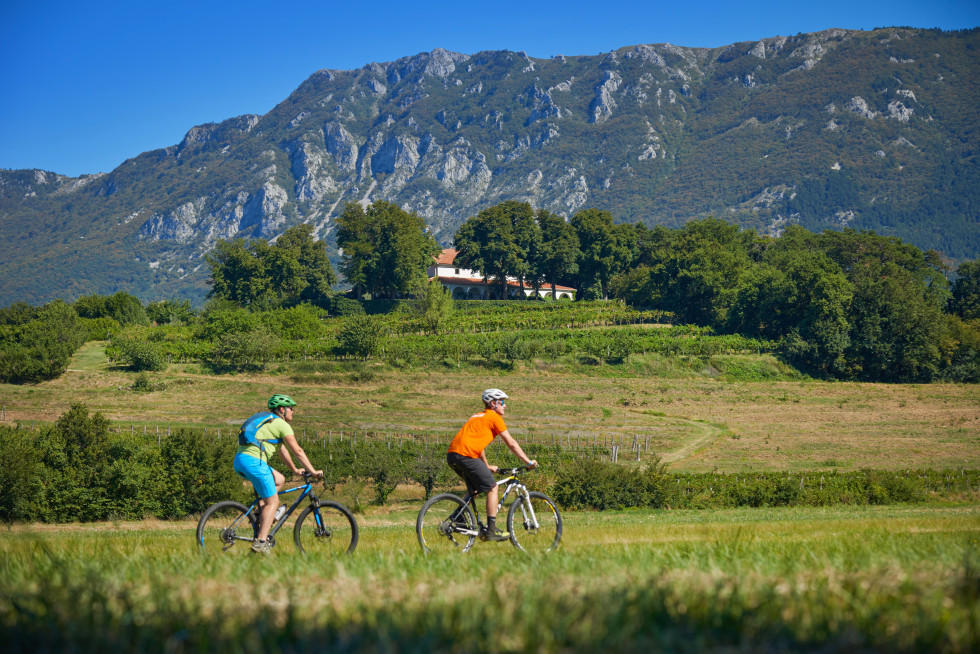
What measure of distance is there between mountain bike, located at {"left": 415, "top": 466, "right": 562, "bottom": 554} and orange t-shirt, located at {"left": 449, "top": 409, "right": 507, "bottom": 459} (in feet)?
1.66

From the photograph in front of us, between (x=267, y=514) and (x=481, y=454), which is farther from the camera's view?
(x=481, y=454)

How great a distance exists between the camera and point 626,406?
5272 centimetres

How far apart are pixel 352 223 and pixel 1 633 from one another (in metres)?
94.7

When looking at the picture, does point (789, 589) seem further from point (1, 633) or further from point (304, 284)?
point (304, 284)

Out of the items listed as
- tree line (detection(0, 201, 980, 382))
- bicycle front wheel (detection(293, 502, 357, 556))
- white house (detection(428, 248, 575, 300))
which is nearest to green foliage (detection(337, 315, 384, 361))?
tree line (detection(0, 201, 980, 382))

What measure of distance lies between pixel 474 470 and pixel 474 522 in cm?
81

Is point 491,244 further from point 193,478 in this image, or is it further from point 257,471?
point 257,471

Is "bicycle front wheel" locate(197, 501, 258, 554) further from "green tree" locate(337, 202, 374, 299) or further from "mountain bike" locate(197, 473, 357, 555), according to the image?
"green tree" locate(337, 202, 374, 299)

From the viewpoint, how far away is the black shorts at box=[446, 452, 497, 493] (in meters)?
9.37

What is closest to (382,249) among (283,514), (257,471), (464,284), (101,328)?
(464,284)

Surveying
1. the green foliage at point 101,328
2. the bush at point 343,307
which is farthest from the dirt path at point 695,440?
the green foliage at point 101,328

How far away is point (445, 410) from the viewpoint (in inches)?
1928

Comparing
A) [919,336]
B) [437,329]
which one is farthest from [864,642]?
[919,336]

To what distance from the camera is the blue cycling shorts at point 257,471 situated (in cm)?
892
